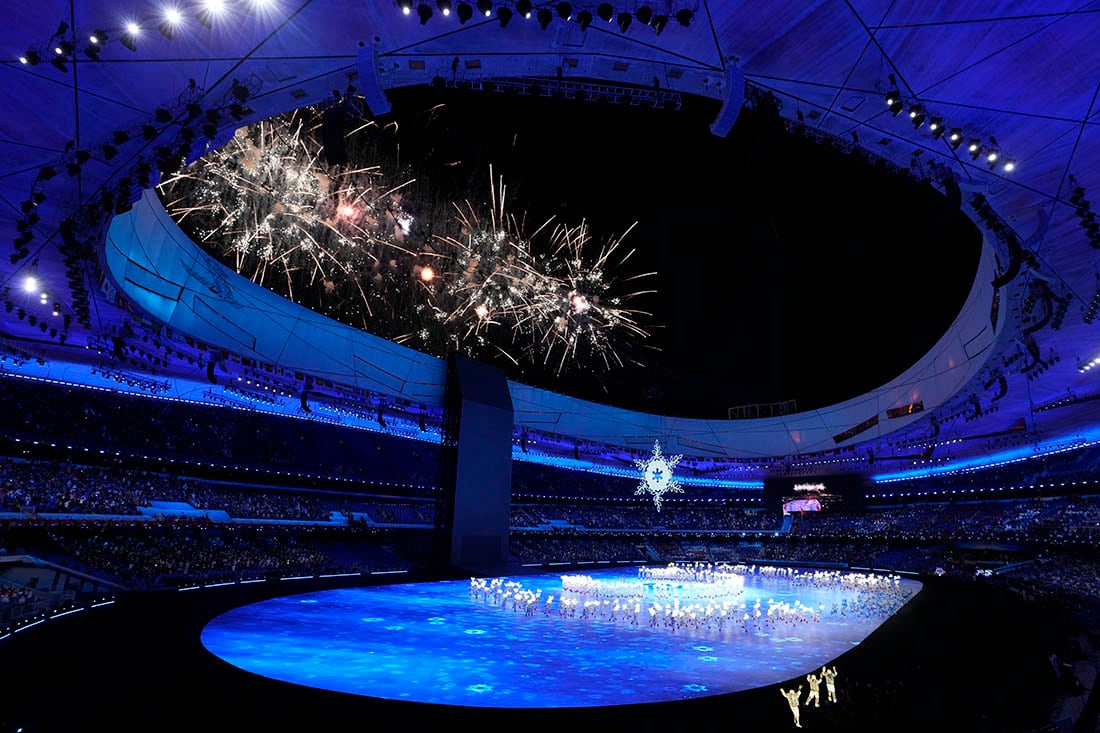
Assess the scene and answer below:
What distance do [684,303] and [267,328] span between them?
2471cm

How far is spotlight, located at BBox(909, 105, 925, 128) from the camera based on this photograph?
13.4 metres

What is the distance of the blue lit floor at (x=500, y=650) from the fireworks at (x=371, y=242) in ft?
43.9

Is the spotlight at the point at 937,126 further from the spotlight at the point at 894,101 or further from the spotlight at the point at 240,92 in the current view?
the spotlight at the point at 240,92

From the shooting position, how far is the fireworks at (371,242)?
20.8 meters

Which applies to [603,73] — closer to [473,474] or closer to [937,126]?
[937,126]

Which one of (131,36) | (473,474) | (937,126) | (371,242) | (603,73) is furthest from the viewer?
(473,474)

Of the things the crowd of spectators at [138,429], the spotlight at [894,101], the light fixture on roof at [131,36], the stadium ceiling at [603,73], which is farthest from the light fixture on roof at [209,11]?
the crowd of spectators at [138,429]

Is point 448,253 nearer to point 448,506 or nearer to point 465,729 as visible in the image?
point 448,506

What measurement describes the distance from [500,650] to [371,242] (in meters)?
16.3

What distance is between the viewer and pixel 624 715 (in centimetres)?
1137

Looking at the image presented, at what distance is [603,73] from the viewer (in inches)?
572

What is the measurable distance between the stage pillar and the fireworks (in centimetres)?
494

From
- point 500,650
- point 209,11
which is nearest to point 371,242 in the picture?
point 209,11

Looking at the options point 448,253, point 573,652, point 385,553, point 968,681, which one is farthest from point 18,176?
point 385,553
